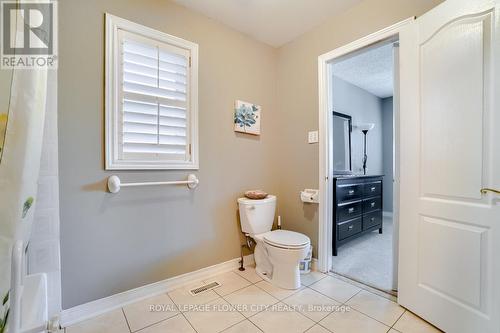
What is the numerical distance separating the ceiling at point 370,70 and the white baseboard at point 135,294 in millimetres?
2698

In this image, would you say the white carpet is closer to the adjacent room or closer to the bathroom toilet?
the adjacent room

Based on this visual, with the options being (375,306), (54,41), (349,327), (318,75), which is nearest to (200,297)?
(349,327)

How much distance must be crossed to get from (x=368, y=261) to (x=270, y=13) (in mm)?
2716

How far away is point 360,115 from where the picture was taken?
4113 millimetres

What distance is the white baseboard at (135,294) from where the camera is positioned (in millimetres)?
1422

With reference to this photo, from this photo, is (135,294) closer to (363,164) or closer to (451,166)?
(451,166)

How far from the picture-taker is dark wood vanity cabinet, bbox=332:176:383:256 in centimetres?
249

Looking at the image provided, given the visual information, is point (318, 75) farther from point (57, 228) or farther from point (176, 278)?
point (57, 228)

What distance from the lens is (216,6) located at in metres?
1.90

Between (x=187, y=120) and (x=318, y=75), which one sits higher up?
(x=318, y=75)

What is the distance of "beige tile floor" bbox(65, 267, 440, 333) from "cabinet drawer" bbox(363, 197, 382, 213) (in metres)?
1.41

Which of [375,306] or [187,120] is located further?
[187,120]

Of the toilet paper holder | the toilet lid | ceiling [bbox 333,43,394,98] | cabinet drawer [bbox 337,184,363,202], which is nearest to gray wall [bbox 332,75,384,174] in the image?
ceiling [bbox 333,43,394,98]

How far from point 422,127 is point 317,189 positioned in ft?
3.23
